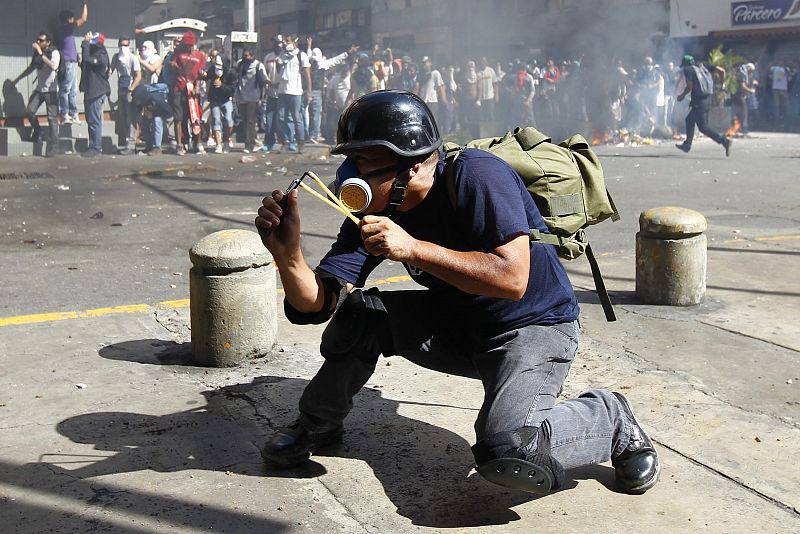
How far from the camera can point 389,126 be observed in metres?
2.90

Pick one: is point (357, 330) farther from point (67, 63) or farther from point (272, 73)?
point (272, 73)

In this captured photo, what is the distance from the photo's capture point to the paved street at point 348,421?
9.94 ft

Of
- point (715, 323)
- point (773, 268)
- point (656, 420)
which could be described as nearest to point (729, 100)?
point (773, 268)

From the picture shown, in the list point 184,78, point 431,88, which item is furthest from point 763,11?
point 184,78

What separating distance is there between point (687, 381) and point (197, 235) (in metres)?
4.86

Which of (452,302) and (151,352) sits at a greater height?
(452,302)

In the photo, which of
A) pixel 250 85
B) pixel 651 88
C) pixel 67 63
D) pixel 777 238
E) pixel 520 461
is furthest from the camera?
pixel 651 88

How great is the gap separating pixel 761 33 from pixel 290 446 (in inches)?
1125

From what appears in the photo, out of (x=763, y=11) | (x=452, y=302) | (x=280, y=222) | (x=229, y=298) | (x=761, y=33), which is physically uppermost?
(x=763, y=11)

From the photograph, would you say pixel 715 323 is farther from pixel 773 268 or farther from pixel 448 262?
pixel 448 262

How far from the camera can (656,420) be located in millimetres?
3822

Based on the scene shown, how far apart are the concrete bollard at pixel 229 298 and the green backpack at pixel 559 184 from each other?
1.47 meters

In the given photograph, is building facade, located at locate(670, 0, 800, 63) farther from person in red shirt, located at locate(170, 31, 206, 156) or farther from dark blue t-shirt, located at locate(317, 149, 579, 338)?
dark blue t-shirt, located at locate(317, 149, 579, 338)

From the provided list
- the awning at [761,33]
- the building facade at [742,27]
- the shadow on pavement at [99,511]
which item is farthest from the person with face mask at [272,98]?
the awning at [761,33]
